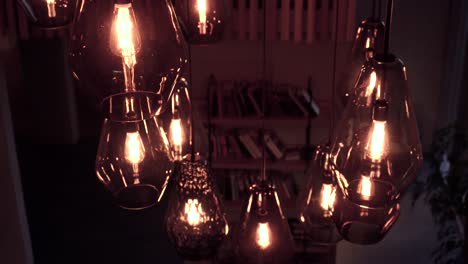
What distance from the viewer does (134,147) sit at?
136 cm

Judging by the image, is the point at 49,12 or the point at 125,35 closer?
the point at 125,35

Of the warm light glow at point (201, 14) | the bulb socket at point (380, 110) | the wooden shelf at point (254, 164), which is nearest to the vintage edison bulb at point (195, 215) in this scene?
the warm light glow at point (201, 14)

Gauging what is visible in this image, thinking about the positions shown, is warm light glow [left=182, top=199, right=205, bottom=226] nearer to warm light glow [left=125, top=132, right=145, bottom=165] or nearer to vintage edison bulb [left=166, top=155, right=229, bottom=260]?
vintage edison bulb [left=166, top=155, right=229, bottom=260]

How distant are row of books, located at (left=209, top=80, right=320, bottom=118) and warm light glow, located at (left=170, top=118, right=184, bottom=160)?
2.84 meters

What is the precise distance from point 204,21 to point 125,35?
0.71m

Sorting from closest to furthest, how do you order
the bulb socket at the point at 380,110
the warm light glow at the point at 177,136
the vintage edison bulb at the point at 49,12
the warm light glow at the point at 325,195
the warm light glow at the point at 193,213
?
the bulb socket at the point at 380,110, the vintage edison bulb at the point at 49,12, the warm light glow at the point at 193,213, the warm light glow at the point at 325,195, the warm light glow at the point at 177,136

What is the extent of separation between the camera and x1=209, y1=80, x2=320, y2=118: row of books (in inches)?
195

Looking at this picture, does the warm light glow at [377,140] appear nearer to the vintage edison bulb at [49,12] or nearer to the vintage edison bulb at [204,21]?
the vintage edison bulb at [204,21]

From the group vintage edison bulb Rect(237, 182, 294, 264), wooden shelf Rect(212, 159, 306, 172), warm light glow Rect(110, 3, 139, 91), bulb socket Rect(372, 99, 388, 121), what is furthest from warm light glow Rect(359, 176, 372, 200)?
wooden shelf Rect(212, 159, 306, 172)

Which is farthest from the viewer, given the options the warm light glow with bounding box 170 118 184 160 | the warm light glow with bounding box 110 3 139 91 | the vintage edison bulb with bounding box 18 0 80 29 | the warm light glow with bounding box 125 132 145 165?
the warm light glow with bounding box 170 118 184 160

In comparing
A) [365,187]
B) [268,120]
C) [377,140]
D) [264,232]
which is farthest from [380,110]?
[268,120]

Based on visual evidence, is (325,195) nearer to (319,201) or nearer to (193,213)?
(319,201)

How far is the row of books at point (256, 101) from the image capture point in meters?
4.95

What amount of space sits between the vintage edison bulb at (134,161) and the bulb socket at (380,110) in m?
A: 0.45
